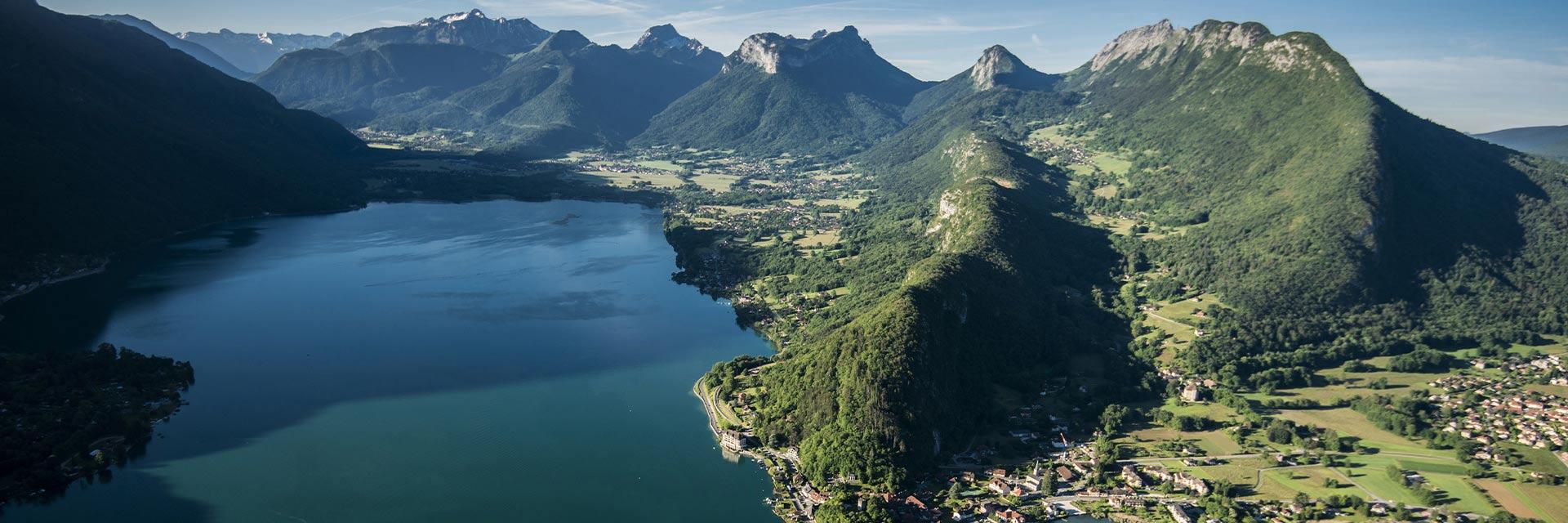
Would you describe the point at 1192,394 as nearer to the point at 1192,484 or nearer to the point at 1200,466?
the point at 1200,466

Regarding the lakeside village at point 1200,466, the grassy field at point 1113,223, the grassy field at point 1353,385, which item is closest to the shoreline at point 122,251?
the lakeside village at point 1200,466

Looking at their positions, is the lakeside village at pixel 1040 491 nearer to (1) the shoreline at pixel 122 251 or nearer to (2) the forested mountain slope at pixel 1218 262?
(2) the forested mountain slope at pixel 1218 262

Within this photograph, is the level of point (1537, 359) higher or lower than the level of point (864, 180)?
lower

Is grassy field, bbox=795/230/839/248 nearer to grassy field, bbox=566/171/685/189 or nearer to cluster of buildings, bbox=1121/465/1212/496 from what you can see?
cluster of buildings, bbox=1121/465/1212/496

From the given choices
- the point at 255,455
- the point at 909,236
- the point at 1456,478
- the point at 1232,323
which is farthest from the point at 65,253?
the point at 1456,478

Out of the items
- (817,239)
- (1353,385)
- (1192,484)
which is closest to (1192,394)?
(1353,385)

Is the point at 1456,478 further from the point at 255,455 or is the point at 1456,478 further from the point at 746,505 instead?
the point at 255,455
